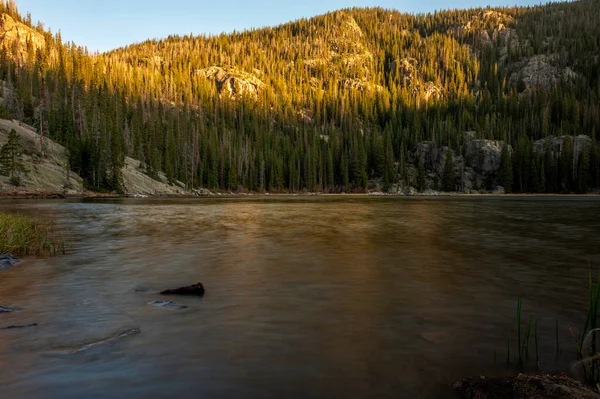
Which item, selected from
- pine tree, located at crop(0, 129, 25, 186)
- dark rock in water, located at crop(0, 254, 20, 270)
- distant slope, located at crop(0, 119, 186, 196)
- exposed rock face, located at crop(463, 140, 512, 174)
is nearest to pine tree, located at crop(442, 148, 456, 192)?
exposed rock face, located at crop(463, 140, 512, 174)

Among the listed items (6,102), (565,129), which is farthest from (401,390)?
(565,129)

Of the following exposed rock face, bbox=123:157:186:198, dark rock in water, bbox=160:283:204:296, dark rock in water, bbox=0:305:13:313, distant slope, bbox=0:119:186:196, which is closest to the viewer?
dark rock in water, bbox=0:305:13:313

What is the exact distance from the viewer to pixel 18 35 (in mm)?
184375

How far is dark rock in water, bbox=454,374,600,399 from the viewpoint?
608cm

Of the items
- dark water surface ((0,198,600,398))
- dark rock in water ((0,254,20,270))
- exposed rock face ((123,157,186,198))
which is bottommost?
dark water surface ((0,198,600,398))

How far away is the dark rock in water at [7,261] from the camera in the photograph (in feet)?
59.6

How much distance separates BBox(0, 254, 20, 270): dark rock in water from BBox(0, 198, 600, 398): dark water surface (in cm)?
118

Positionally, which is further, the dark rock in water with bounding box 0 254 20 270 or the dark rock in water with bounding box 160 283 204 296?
the dark rock in water with bounding box 0 254 20 270

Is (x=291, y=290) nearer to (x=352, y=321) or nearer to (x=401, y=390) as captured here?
(x=352, y=321)

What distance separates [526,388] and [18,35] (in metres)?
232

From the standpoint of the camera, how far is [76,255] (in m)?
22.0

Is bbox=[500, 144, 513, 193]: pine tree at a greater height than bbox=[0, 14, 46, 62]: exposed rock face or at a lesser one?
lesser

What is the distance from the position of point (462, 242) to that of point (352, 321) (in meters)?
19.1

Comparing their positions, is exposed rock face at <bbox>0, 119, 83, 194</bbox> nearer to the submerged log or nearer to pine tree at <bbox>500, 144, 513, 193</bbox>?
the submerged log
